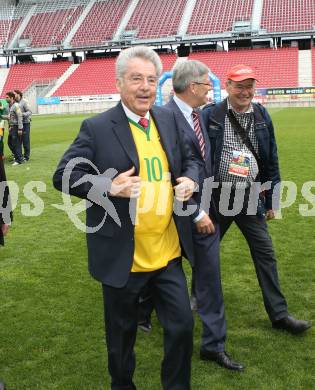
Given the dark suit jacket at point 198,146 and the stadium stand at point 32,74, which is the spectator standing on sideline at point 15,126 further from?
the stadium stand at point 32,74

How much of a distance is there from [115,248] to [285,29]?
Result: 47097 millimetres

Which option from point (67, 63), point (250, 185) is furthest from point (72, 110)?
point (250, 185)

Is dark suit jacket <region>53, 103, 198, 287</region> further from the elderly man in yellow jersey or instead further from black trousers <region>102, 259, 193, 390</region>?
black trousers <region>102, 259, 193, 390</region>

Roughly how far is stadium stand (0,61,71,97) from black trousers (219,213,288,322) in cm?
4567

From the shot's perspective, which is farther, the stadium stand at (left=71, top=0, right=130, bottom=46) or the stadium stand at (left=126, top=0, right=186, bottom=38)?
the stadium stand at (left=71, top=0, right=130, bottom=46)

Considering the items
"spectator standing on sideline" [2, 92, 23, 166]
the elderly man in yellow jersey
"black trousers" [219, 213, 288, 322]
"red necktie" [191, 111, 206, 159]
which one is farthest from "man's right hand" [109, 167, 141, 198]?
"spectator standing on sideline" [2, 92, 23, 166]

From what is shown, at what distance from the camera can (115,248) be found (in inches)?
101

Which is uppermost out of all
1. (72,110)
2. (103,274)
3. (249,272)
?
(72,110)

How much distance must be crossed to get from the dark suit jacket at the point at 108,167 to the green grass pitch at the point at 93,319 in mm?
1115

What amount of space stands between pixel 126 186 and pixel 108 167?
0.75 ft

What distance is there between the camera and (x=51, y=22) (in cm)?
5512

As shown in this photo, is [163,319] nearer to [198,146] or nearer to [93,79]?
[198,146]

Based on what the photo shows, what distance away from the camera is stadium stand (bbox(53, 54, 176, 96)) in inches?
1745

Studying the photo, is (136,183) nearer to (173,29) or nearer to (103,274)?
(103,274)
